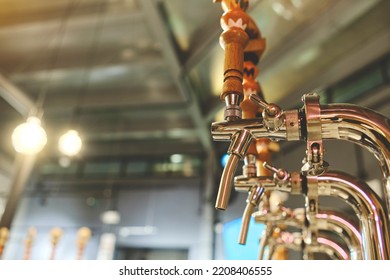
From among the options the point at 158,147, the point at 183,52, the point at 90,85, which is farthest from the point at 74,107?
the point at 183,52

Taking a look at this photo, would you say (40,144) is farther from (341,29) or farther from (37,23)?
(341,29)

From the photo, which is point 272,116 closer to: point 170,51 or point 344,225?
point 344,225

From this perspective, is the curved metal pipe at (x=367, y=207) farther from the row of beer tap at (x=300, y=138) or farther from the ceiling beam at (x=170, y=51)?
the ceiling beam at (x=170, y=51)

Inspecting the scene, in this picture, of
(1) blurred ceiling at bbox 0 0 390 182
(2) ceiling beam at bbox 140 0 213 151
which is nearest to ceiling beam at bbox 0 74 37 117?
(1) blurred ceiling at bbox 0 0 390 182

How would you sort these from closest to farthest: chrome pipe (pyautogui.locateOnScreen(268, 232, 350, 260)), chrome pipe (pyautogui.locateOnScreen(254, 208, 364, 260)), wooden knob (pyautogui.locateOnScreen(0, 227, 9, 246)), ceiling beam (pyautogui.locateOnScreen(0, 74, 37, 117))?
chrome pipe (pyautogui.locateOnScreen(254, 208, 364, 260))
chrome pipe (pyautogui.locateOnScreen(268, 232, 350, 260))
wooden knob (pyautogui.locateOnScreen(0, 227, 9, 246))
ceiling beam (pyautogui.locateOnScreen(0, 74, 37, 117))

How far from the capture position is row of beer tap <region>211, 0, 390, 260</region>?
0.47m

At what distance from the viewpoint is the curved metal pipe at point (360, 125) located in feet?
1.53

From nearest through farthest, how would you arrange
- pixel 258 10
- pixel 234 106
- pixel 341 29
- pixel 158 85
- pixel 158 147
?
1. pixel 234 106
2. pixel 258 10
3. pixel 341 29
4. pixel 158 85
5. pixel 158 147

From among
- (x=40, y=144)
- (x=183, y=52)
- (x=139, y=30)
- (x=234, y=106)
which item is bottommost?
(x=234, y=106)

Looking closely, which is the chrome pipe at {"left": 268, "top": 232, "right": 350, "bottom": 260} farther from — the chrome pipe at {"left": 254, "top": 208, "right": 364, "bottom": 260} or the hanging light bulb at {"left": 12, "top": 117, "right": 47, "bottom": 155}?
the hanging light bulb at {"left": 12, "top": 117, "right": 47, "bottom": 155}

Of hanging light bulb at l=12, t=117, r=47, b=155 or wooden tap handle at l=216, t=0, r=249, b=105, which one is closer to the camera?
→ wooden tap handle at l=216, t=0, r=249, b=105

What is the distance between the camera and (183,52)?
2484 mm

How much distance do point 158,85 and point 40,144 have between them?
3.99ft

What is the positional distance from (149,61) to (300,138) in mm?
2534
